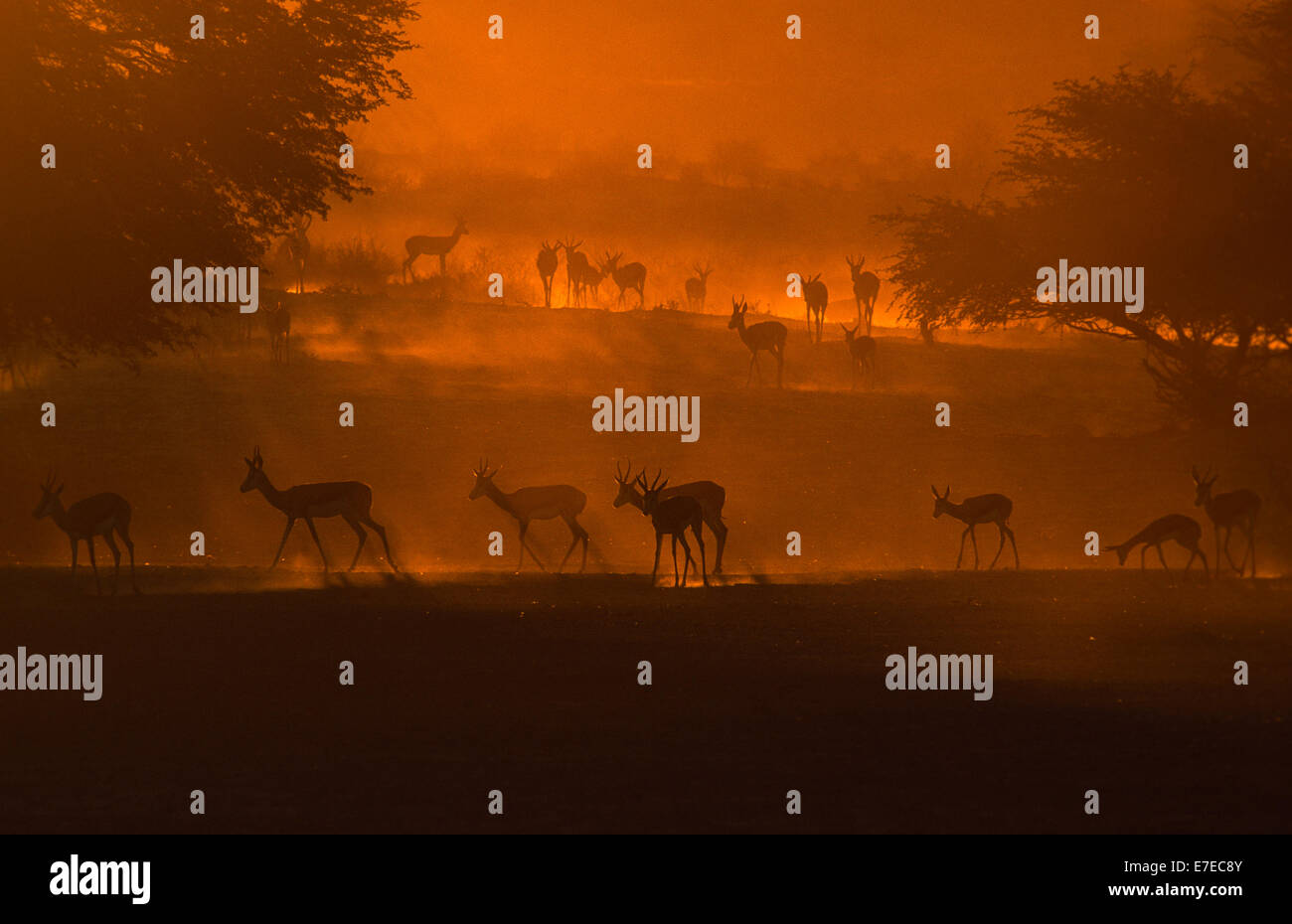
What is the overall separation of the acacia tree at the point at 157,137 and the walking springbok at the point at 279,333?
39.6ft

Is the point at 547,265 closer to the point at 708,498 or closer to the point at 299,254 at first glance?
the point at 299,254

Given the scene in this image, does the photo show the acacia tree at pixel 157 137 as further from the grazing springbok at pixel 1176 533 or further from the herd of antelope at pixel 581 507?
the grazing springbok at pixel 1176 533

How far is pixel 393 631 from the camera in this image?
1838cm

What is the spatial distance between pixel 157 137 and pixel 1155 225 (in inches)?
756

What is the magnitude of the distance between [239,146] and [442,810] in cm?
1572

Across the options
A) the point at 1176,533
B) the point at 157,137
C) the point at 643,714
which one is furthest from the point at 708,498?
the point at 643,714

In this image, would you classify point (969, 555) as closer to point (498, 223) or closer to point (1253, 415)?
point (1253, 415)

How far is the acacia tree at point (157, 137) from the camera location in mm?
23031

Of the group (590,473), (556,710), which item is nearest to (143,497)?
(590,473)

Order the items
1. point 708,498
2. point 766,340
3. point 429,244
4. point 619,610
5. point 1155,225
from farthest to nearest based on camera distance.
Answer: point 429,244, point 766,340, point 1155,225, point 708,498, point 619,610

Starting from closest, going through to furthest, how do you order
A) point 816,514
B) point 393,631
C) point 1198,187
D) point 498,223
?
1. point 393,631
2. point 816,514
3. point 1198,187
4. point 498,223

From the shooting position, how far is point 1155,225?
3600 centimetres

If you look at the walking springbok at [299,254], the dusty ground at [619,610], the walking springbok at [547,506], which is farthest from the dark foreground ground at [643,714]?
the walking springbok at [299,254]

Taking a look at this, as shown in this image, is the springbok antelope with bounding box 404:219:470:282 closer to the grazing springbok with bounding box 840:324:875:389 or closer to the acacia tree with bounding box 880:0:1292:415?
the grazing springbok with bounding box 840:324:875:389
